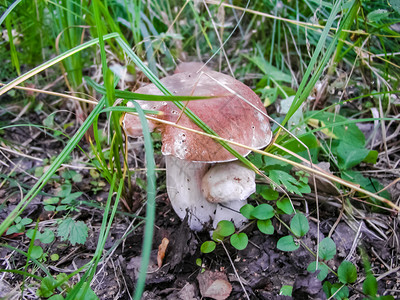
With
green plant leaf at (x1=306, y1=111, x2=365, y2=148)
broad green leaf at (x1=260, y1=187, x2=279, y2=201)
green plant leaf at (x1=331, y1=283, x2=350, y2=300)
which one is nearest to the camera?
green plant leaf at (x1=331, y1=283, x2=350, y2=300)

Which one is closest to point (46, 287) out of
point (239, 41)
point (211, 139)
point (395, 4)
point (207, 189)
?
point (207, 189)

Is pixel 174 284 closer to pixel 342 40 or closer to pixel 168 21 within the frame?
pixel 342 40

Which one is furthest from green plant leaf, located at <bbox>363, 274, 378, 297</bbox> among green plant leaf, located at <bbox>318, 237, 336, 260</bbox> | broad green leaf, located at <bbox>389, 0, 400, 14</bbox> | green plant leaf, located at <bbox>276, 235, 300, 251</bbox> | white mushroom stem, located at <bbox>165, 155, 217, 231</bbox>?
broad green leaf, located at <bbox>389, 0, 400, 14</bbox>

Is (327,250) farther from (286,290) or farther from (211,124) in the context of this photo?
(211,124)

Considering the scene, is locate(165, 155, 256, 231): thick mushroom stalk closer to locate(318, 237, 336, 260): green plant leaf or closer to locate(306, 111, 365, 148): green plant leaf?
locate(318, 237, 336, 260): green plant leaf

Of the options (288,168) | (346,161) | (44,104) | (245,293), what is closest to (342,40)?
(346,161)

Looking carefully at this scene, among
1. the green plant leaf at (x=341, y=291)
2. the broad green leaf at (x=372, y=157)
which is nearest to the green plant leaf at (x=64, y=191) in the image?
the green plant leaf at (x=341, y=291)
